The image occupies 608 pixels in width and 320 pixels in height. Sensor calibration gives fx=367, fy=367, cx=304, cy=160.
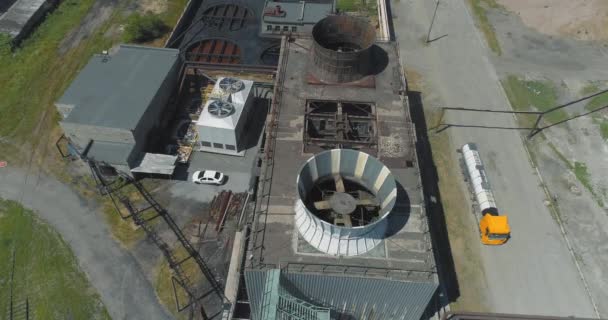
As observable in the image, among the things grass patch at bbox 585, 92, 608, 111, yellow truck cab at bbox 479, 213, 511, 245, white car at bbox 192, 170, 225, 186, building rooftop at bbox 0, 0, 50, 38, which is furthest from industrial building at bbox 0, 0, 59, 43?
grass patch at bbox 585, 92, 608, 111

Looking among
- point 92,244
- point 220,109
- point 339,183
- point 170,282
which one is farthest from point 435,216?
point 92,244

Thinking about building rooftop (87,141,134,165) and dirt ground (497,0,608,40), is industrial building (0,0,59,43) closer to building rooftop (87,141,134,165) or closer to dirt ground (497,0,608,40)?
building rooftop (87,141,134,165)

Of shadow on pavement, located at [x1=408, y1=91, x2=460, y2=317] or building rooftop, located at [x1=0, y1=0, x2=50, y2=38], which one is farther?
building rooftop, located at [x1=0, y1=0, x2=50, y2=38]

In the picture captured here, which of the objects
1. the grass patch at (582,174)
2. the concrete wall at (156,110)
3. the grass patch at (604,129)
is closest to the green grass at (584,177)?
the grass patch at (582,174)

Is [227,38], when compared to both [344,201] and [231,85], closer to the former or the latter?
[231,85]

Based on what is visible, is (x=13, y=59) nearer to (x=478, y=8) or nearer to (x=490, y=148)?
(x=490, y=148)

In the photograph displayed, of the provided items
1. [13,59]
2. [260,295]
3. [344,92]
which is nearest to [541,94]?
[344,92]
